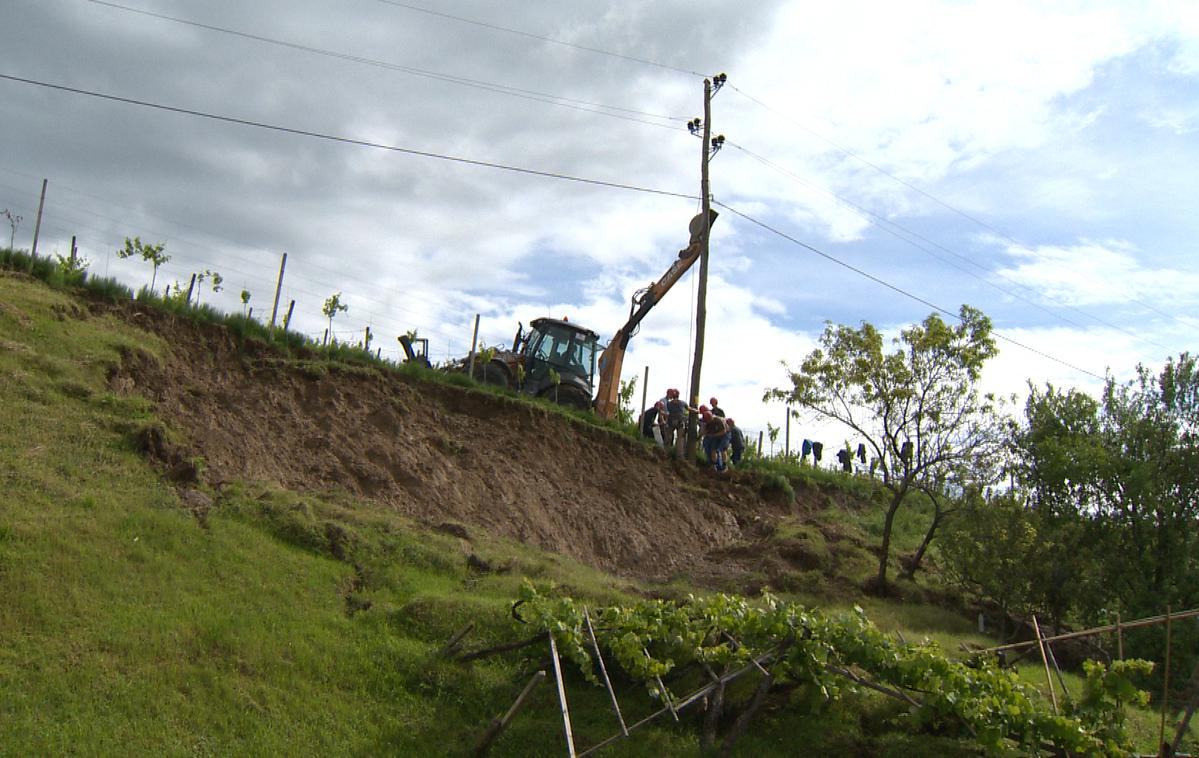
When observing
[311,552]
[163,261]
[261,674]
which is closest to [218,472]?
[311,552]

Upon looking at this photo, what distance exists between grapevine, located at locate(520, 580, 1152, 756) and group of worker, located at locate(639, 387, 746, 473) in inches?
474

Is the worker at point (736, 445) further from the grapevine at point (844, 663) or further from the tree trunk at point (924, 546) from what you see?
the grapevine at point (844, 663)

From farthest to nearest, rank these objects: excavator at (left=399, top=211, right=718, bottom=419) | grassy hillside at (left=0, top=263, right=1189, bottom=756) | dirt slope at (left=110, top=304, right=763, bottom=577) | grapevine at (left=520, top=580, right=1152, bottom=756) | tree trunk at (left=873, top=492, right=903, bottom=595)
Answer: excavator at (left=399, top=211, right=718, bottom=419) < tree trunk at (left=873, top=492, right=903, bottom=595) < dirt slope at (left=110, top=304, right=763, bottom=577) < grapevine at (left=520, top=580, right=1152, bottom=756) < grassy hillside at (left=0, top=263, right=1189, bottom=756)

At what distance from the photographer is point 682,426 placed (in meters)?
22.6

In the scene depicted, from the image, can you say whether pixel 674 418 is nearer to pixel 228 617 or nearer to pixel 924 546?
pixel 924 546

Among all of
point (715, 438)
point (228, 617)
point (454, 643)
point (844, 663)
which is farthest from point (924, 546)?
point (228, 617)

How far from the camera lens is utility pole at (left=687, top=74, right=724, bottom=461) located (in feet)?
74.8

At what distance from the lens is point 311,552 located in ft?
39.7

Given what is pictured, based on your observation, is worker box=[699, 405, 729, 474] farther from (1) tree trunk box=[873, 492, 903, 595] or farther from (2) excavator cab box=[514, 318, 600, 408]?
(1) tree trunk box=[873, 492, 903, 595]

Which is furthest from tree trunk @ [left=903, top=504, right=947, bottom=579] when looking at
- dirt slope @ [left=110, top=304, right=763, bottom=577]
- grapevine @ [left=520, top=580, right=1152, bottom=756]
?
grapevine @ [left=520, top=580, right=1152, bottom=756]

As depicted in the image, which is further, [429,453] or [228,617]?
[429,453]

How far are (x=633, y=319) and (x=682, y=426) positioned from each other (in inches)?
128

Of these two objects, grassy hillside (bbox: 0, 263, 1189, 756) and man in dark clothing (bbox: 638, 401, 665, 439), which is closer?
grassy hillside (bbox: 0, 263, 1189, 756)

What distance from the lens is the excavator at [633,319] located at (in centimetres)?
2372
